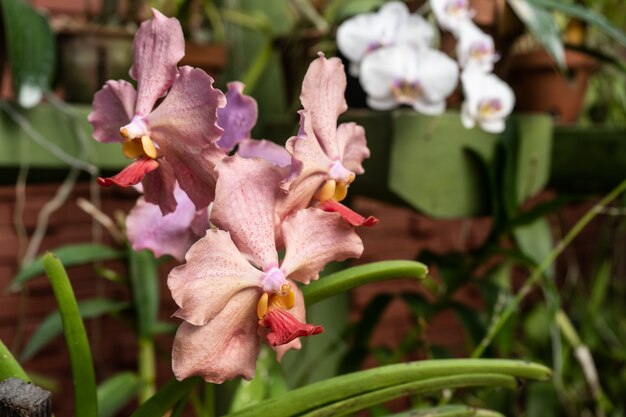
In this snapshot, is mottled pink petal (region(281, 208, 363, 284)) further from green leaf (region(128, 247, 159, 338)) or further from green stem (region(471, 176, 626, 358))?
green leaf (region(128, 247, 159, 338))

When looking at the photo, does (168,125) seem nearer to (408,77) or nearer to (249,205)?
(249,205)

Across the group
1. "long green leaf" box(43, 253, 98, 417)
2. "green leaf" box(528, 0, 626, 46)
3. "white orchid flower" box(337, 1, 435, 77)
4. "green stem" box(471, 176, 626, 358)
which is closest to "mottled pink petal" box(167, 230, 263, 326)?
"long green leaf" box(43, 253, 98, 417)

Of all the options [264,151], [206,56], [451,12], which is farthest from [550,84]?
[264,151]

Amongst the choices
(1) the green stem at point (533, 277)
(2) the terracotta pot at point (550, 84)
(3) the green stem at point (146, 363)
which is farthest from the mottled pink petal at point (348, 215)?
(2) the terracotta pot at point (550, 84)

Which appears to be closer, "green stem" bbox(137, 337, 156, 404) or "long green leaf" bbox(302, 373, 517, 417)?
"long green leaf" bbox(302, 373, 517, 417)

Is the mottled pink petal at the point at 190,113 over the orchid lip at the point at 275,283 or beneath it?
over

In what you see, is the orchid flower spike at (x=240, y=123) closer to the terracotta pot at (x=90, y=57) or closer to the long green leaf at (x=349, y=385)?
the long green leaf at (x=349, y=385)

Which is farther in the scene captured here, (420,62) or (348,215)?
(420,62)
